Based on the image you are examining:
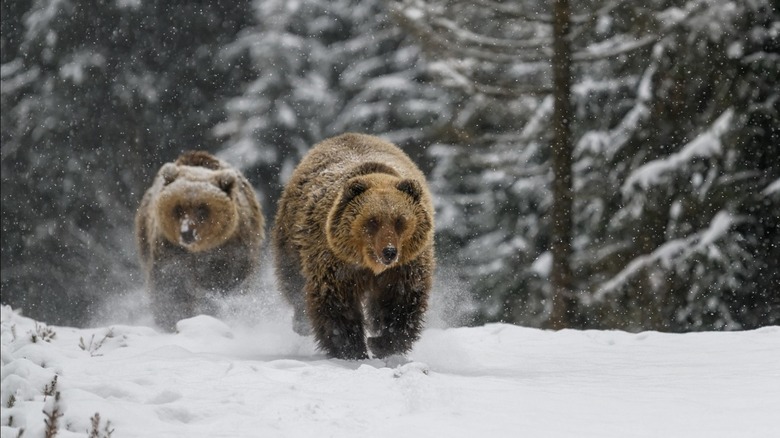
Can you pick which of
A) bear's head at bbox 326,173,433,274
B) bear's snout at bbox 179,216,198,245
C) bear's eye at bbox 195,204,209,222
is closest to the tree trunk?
bear's eye at bbox 195,204,209,222

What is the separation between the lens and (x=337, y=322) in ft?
23.7

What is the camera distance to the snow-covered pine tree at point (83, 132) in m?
26.2

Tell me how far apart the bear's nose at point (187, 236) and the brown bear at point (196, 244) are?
19 cm

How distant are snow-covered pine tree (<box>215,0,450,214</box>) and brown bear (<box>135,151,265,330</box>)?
42.8 ft

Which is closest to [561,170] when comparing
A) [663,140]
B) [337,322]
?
[663,140]

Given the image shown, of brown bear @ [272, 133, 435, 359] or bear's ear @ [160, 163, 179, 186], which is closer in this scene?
brown bear @ [272, 133, 435, 359]

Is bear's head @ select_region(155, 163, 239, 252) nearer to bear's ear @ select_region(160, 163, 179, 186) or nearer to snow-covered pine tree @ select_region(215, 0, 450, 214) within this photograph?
bear's ear @ select_region(160, 163, 179, 186)

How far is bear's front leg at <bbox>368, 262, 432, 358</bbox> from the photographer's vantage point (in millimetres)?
7301

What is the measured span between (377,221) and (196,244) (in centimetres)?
384

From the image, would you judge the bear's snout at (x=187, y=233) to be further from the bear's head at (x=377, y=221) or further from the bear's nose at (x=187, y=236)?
the bear's head at (x=377, y=221)

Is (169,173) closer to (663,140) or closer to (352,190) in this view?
(352,190)

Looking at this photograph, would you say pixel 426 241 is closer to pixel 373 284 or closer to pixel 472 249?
pixel 373 284

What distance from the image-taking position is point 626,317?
13.9m

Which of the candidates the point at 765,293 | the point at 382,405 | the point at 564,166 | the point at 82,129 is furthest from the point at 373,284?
the point at 82,129
